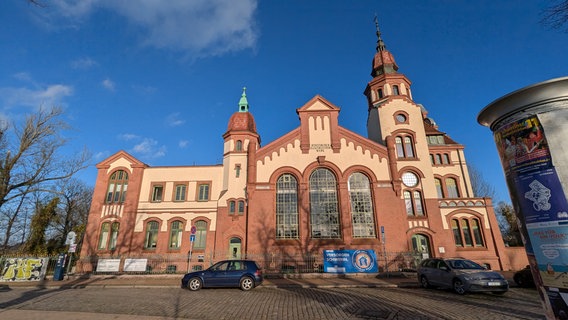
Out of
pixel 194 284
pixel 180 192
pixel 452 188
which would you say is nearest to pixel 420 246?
pixel 452 188

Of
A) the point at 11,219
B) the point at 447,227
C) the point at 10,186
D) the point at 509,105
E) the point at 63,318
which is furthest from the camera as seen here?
the point at 11,219

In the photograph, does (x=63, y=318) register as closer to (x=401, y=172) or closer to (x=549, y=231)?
(x=549, y=231)

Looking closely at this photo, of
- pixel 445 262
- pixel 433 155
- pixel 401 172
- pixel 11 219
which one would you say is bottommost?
pixel 445 262

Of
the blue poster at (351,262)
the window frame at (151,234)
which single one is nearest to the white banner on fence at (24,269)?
the window frame at (151,234)

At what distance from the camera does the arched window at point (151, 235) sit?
25.3 meters

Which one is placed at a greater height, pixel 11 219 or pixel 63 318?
pixel 11 219

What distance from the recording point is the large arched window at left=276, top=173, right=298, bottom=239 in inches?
930

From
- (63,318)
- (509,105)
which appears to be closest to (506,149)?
(509,105)

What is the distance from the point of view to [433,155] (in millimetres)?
29641

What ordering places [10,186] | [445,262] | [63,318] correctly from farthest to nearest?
1. [10,186]
2. [445,262]
3. [63,318]

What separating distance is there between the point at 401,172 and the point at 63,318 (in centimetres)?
2468

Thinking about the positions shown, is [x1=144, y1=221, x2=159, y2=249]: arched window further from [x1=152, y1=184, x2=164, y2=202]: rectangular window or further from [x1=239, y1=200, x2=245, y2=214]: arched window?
[x1=239, y1=200, x2=245, y2=214]: arched window

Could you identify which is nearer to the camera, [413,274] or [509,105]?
[509,105]

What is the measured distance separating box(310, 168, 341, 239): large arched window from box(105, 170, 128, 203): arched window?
18.1m
